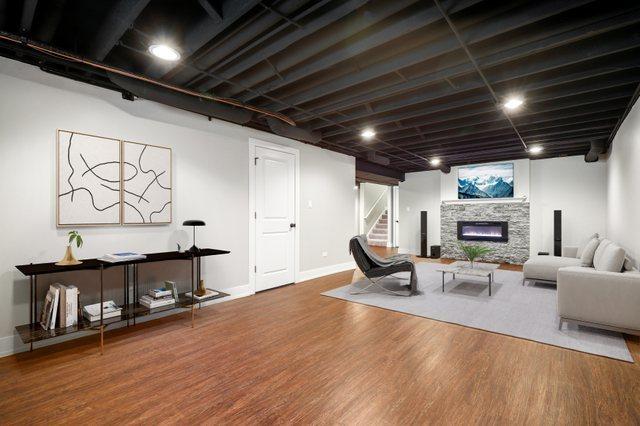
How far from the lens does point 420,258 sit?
29.5ft

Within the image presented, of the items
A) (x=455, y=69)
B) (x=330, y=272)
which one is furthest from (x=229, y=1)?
(x=330, y=272)

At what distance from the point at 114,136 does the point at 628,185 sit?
21.5 ft

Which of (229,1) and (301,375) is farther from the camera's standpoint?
(301,375)

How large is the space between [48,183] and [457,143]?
21.7ft

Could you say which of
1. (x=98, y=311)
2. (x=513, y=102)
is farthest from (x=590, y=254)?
(x=98, y=311)

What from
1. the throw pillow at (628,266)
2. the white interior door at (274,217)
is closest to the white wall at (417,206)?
the white interior door at (274,217)

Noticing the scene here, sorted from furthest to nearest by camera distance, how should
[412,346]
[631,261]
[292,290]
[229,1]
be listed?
[292,290], [631,261], [412,346], [229,1]

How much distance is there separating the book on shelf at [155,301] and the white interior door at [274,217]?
1.64m

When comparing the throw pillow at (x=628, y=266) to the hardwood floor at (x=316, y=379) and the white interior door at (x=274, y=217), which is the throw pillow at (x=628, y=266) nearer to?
the hardwood floor at (x=316, y=379)

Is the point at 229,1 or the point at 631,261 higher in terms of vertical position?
the point at 229,1

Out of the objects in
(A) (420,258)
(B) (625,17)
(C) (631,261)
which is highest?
(B) (625,17)

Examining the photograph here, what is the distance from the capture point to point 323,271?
6316mm

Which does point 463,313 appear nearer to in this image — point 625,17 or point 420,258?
point 625,17

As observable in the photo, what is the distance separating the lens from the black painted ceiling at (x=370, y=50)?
2.32 meters
